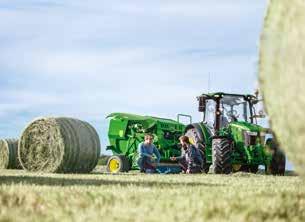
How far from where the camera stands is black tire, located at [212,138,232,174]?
15836 millimetres

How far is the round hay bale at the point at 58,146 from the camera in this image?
15086 mm

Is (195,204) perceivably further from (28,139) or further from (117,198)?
(28,139)

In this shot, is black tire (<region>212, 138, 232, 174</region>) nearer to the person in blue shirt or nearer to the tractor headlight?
the tractor headlight

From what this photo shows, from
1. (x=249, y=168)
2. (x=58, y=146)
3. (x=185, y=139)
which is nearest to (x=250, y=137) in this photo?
(x=249, y=168)

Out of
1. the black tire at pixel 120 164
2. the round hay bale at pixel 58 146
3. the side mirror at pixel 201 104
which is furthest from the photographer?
the black tire at pixel 120 164

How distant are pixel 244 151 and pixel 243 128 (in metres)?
0.72

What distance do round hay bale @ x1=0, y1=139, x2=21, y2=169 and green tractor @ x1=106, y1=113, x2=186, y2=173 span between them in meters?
3.11

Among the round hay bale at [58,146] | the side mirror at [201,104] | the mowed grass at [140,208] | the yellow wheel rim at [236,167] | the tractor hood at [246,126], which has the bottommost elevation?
the yellow wheel rim at [236,167]

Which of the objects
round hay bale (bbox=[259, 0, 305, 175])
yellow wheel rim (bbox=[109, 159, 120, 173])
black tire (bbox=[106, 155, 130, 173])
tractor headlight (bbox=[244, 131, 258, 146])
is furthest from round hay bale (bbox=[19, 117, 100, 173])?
round hay bale (bbox=[259, 0, 305, 175])

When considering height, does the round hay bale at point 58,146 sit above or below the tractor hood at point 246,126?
below

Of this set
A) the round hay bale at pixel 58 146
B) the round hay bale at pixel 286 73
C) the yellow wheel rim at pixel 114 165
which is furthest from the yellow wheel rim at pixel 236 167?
the round hay bale at pixel 286 73

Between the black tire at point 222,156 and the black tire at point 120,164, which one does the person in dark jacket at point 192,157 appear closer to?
the black tire at point 222,156

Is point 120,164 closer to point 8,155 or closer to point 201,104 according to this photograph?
point 201,104

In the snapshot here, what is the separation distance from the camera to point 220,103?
17.6 metres
